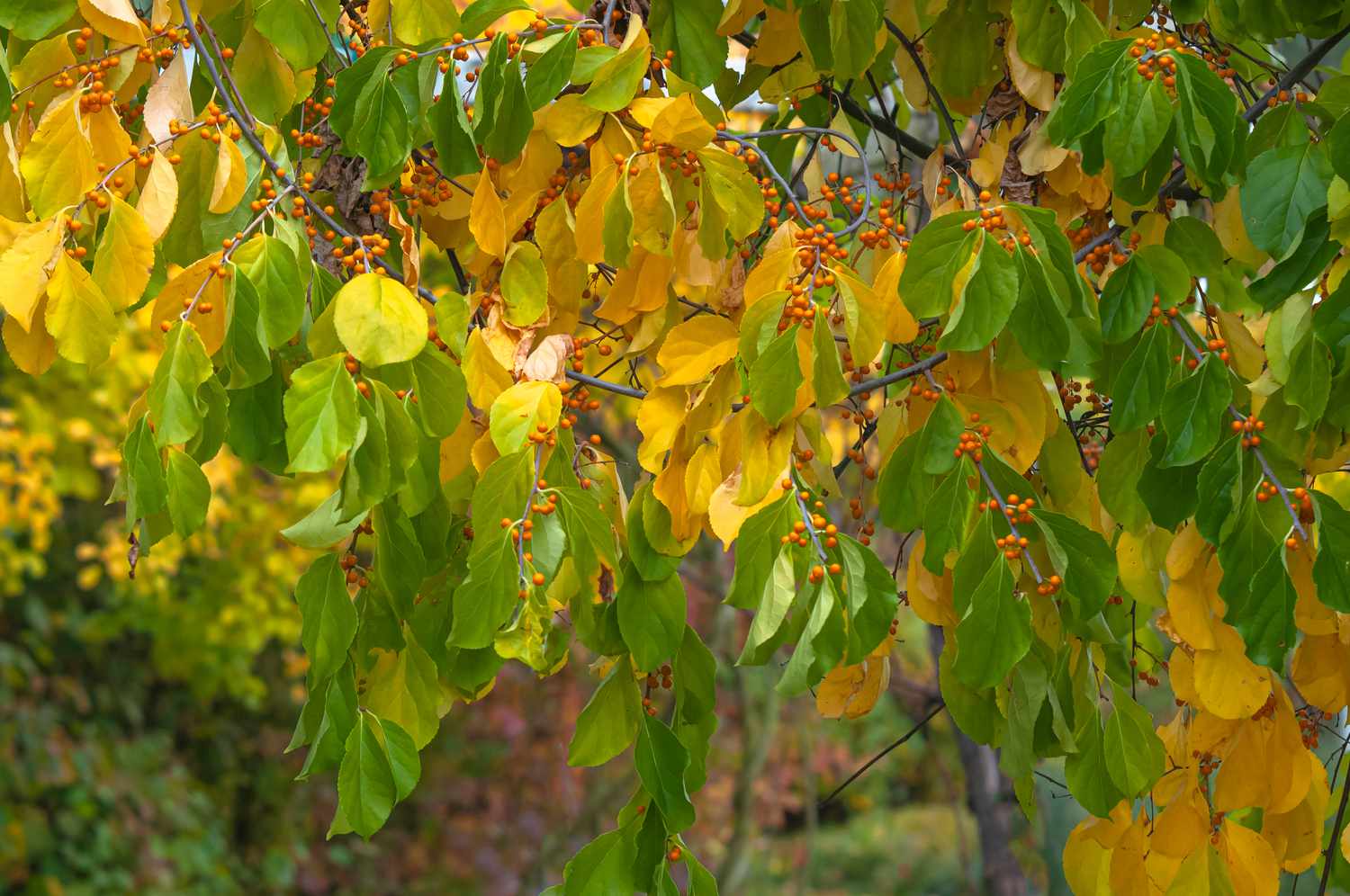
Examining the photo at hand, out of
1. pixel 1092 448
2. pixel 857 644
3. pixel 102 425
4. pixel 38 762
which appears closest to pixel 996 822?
pixel 1092 448

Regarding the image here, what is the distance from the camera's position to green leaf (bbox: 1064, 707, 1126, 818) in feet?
4.50

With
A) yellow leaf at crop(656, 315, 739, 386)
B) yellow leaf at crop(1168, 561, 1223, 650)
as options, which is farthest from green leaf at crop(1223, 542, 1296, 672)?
yellow leaf at crop(656, 315, 739, 386)

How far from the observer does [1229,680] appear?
1397 millimetres

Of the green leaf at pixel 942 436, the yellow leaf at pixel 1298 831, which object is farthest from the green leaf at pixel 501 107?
the yellow leaf at pixel 1298 831

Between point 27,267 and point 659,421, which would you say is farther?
point 659,421

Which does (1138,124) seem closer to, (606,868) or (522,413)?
(522,413)

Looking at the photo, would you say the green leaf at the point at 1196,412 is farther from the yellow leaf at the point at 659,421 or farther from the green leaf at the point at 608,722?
the green leaf at the point at 608,722

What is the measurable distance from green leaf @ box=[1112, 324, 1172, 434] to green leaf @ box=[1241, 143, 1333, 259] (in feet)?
0.40

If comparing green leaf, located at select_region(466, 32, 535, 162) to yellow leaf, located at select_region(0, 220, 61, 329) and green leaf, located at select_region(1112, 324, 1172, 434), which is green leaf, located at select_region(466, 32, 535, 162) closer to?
yellow leaf, located at select_region(0, 220, 61, 329)

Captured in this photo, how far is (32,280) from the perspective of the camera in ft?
3.71

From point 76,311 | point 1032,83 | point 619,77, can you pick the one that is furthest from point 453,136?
point 1032,83

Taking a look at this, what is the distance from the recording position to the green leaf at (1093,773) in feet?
4.50

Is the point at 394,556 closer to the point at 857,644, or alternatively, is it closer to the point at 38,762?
the point at 857,644

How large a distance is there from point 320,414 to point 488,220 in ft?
1.08
